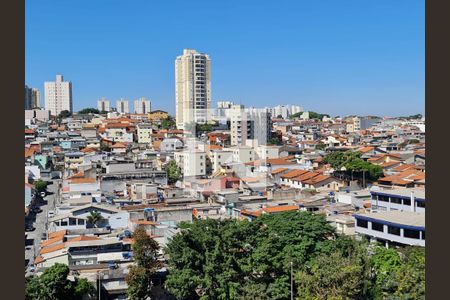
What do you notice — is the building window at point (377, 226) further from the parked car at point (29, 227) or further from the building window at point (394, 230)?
the parked car at point (29, 227)

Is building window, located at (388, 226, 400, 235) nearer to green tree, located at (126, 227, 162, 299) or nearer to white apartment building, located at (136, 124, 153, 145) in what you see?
green tree, located at (126, 227, 162, 299)

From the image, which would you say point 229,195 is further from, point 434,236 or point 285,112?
point 285,112

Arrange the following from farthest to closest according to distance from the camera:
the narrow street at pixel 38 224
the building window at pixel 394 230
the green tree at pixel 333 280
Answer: the narrow street at pixel 38 224 < the building window at pixel 394 230 < the green tree at pixel 333 280

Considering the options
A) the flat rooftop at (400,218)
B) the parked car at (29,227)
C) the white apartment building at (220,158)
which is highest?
the white apartment building at (220,158)

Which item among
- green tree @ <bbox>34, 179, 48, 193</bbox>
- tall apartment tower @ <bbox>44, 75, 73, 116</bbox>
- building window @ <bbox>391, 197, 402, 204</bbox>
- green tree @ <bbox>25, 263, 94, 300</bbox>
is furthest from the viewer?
tall apartment tower @ <bbox>44, 75, 73, 116</bbox>

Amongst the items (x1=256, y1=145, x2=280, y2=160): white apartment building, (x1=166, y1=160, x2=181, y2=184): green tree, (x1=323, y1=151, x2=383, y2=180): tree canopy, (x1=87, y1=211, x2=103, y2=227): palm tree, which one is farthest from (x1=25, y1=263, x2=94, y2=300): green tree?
→ (x1=256, y1=145, x2=280, y2=160): white apartment building

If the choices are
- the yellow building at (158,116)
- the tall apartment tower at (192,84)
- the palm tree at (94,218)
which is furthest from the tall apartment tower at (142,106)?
the palm tree at (94,218)

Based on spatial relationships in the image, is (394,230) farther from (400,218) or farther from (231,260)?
(231,260)

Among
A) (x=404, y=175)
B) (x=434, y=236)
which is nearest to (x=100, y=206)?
(x=404, y=175)
